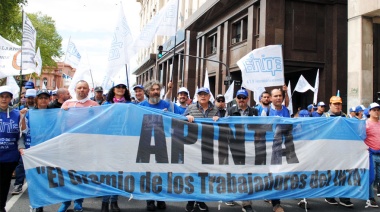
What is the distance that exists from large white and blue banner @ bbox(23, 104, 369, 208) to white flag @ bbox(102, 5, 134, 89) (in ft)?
6.02

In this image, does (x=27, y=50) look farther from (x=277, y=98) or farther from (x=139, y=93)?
(x=277, y=98)

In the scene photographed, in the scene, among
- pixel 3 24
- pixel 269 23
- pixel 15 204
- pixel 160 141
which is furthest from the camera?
pixel 3 24

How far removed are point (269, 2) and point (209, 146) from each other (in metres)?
12.5

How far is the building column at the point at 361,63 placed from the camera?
42.5 feet

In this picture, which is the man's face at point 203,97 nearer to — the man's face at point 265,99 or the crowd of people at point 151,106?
the crowd of people at point 151,106

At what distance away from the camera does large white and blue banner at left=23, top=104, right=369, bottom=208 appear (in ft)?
16.0

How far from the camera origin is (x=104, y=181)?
4.95 meters

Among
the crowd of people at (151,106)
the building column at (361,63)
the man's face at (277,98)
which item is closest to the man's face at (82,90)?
the crowd of people at (151,106)

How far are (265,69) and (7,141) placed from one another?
16.5 feet

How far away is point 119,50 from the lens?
6891 millimetres

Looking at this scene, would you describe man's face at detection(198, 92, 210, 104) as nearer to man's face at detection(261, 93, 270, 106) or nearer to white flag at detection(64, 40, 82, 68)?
man's face at detection(261, 93, 270, 106)

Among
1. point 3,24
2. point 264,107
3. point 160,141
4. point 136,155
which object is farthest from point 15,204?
point 3,24

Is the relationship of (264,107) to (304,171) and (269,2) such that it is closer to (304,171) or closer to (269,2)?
(304,171)

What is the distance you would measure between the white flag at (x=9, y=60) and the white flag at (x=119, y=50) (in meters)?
5.10
